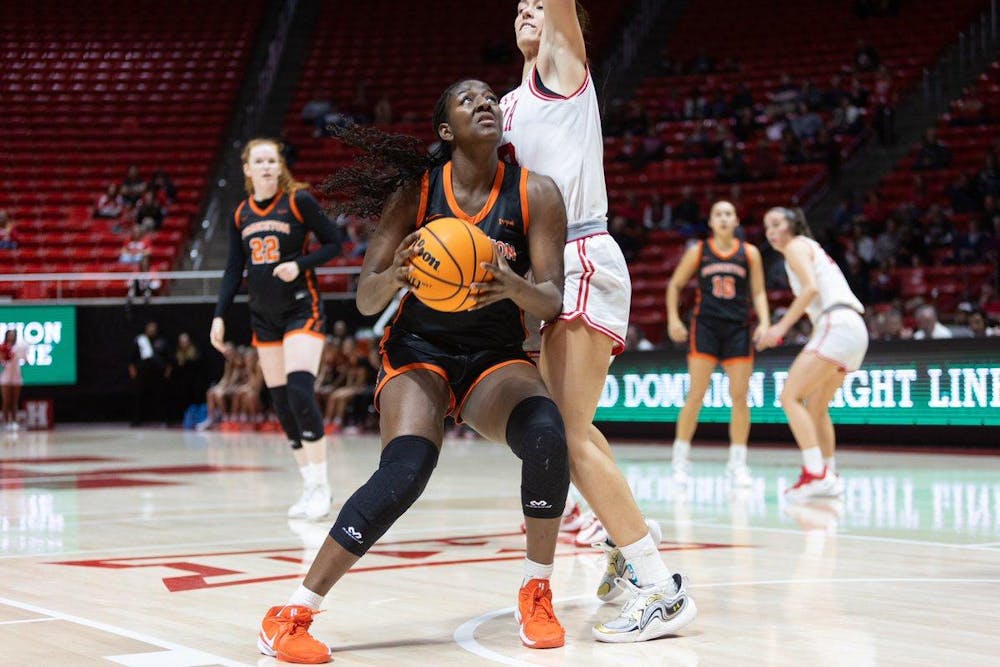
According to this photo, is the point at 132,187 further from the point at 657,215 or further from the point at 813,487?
the point at 813,487

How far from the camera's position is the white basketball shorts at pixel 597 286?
14.0 ft

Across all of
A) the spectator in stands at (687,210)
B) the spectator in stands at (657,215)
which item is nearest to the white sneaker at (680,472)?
the spectator in stands at (687,210)

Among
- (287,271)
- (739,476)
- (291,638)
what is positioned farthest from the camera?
(739,476)

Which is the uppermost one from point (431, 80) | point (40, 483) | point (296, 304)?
Answer: point (431, 80)

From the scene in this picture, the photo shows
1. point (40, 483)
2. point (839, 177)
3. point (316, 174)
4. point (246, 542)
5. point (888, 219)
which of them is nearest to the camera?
point (246, 542)

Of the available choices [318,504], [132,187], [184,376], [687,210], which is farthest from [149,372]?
[318,504]

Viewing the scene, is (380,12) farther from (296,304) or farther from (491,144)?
(491,144)

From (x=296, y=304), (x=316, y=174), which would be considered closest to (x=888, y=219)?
(x=316, y=174)

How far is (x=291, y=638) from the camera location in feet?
12.0

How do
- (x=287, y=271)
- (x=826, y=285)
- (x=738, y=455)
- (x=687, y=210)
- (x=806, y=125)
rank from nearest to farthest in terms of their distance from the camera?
(x=287, y=271)
(x=826, y=285)
(x=738, y=455)
(x=687, y=210)
(x=806, y=125)

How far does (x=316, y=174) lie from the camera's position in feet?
77.8

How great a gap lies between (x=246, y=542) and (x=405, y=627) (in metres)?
2.43

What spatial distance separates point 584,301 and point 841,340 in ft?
16.8

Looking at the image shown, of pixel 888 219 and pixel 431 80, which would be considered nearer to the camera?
pixel 888 219
